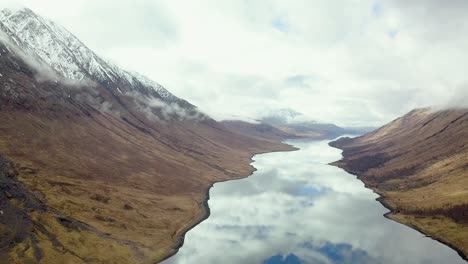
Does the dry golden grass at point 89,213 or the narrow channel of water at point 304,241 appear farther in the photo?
the narrow channel of water at point 304,241

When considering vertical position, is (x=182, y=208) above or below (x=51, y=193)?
above

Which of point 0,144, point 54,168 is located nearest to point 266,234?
point 54,168

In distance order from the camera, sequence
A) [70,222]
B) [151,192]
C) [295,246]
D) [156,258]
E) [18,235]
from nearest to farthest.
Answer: [18,235] → [156,258] → [70,222] → [295,246] → [151,192]

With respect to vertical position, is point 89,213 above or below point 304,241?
below

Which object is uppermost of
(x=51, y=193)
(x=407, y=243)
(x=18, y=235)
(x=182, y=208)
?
(x=407, y=243)

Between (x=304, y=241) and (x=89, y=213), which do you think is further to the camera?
(x=304, y=241)

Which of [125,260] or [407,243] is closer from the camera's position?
[125,260]

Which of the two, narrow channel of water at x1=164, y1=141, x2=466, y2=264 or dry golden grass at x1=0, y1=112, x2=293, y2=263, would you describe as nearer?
dry golden grass at x1=0, y1=112, x2=293, y2=263

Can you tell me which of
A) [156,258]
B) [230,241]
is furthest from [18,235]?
[230,241]

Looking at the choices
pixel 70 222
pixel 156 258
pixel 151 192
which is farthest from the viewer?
pixel 151 192

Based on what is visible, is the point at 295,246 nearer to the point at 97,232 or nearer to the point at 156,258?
the point at 156,258
